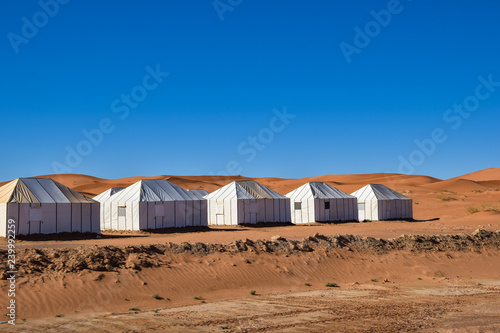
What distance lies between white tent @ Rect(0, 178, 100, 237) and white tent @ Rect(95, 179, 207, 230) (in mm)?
4387

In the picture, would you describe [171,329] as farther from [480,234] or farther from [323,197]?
[323,197]

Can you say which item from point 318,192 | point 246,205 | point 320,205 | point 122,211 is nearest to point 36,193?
point 122,211

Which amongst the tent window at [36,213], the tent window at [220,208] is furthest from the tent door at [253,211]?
the tent window at [36,213]

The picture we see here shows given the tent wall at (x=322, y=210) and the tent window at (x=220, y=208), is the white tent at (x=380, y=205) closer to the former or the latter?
the tent wall at (x=322, y=210)

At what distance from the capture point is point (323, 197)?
43688mm

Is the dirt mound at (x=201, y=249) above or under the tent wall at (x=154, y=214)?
under

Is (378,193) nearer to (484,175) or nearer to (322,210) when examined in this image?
(322,210)

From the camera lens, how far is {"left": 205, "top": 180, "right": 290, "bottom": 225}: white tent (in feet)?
127

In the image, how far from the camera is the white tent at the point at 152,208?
33.1 meters

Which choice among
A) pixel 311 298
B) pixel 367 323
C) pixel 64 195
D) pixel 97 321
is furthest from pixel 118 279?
pixel 64 195

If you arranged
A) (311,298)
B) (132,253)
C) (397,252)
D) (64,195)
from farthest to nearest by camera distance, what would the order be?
(64,195), (397,252), (132,253), (311,298)

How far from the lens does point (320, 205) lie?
1703 inches

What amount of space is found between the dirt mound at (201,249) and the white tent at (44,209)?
11.7 metres

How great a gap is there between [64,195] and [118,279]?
15.2m
